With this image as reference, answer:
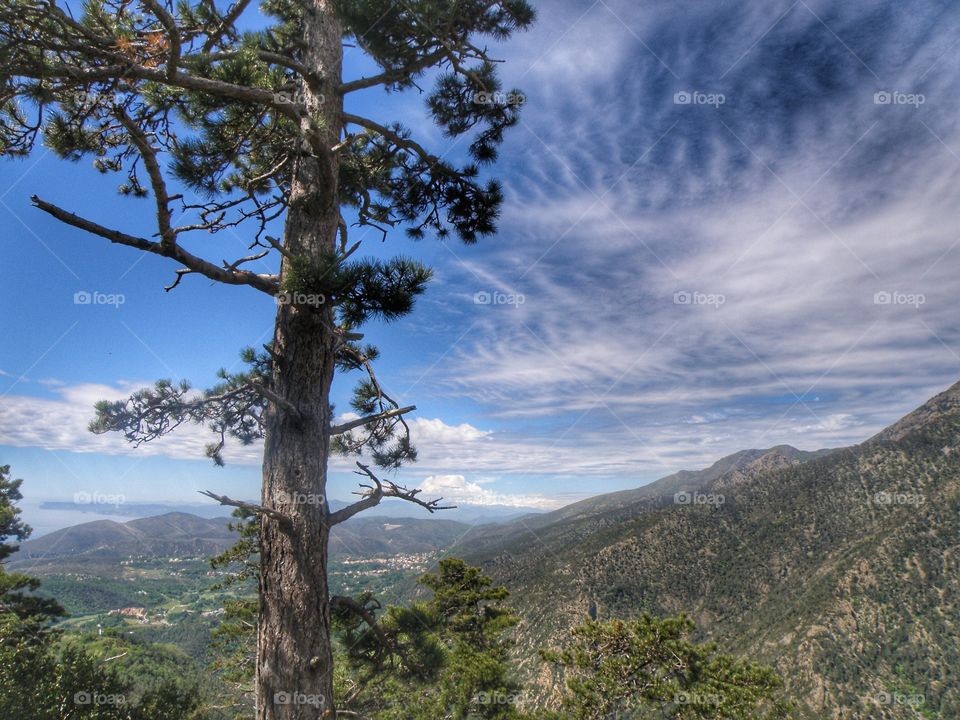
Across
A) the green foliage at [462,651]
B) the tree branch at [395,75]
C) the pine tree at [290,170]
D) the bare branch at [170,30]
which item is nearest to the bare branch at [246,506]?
the pine tree at [290,170]

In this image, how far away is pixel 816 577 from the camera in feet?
221

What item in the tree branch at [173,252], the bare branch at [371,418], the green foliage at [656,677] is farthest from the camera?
the green foliage at [656,677]

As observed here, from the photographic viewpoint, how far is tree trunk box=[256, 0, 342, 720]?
307cm

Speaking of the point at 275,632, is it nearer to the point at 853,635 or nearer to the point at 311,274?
the point at 311,274

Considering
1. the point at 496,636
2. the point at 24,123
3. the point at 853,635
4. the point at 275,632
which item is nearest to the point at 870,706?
the point at 853,635

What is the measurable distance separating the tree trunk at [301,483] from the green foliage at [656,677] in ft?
43.1

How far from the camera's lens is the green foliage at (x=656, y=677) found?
40.0 ft

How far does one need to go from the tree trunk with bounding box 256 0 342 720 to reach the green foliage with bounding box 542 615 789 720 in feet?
43.1

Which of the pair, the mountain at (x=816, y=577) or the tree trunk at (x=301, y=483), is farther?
the mountain at (x=816, y=577)

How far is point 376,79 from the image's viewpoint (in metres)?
4.69

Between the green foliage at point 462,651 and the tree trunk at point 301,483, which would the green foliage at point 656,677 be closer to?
the green foliage at point 462,651

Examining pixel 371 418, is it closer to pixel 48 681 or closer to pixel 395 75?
pixel 395 75

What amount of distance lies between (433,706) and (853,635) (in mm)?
67486

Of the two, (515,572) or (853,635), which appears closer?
(853,635)
